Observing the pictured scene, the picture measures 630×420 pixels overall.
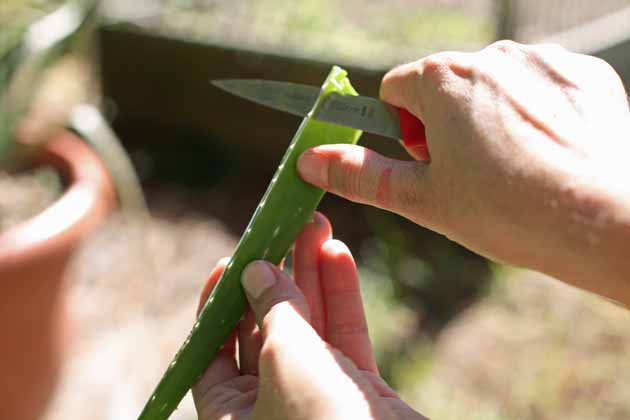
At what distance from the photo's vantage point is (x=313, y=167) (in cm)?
102

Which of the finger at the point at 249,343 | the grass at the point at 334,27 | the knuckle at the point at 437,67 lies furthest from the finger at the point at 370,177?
the grass at the point at 334,27

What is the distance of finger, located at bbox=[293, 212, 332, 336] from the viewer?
1.12m

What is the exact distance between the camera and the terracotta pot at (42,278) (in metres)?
1.75

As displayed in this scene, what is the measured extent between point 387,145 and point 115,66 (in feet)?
4.23

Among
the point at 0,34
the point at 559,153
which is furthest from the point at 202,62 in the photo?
the point at 559,153

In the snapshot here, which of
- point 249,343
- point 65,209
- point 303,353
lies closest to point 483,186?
point 303,353

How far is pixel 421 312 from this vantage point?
91.4 inches

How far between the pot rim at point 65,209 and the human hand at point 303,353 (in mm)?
776

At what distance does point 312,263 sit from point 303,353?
25 cm

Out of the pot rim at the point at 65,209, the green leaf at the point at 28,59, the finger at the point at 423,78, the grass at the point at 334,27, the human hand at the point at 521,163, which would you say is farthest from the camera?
the grass at the point at 334,27

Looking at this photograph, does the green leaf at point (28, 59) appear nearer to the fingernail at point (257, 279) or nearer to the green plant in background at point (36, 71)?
the green plant in background at point (36, 71)

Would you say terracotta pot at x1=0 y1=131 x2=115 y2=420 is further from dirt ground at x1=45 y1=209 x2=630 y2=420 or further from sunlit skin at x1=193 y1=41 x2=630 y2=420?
sunlit skin at x1=193 y1=41 x2=630 y2=420

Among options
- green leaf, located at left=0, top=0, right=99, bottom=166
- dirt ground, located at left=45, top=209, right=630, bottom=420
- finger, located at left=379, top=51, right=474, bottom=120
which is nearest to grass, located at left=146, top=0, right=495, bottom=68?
dirt ground, located at left=45, top=209, right=630, bottom=420

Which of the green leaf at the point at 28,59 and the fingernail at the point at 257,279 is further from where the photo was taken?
the green leaf at the point at 28,59
